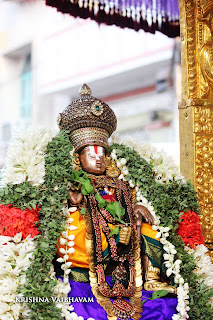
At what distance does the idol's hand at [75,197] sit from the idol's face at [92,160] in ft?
1.05

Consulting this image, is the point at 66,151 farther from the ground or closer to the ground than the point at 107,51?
closer to the ground

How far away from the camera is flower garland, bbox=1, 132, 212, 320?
3.03 m

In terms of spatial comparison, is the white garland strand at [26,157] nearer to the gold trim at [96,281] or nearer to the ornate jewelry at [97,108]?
the ornate jewelry at [97,108]

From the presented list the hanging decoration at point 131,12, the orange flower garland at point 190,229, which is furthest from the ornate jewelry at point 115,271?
the hanging decoration at point 131,12

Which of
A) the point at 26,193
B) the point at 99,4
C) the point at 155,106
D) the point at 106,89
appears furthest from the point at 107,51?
the point at 26,193

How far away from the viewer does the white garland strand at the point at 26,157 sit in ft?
10.7

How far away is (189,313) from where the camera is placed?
332 cm

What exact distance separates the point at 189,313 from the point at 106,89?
8.42 m

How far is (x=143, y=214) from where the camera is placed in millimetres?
3639

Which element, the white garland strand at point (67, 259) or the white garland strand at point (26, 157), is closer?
the white garland strand at point (67, 259)

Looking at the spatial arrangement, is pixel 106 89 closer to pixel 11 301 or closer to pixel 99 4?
pixel 99 4

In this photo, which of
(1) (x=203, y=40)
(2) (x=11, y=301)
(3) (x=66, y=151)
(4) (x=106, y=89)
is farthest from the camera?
(4) (x=106, y=89)

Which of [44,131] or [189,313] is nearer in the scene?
[189,313]

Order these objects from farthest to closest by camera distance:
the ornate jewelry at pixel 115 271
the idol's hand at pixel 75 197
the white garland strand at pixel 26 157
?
the idol's hand at pixel 75 197 < the white garland strand at pixel 26 157 < the ornate jewelry at pixel 115 271
